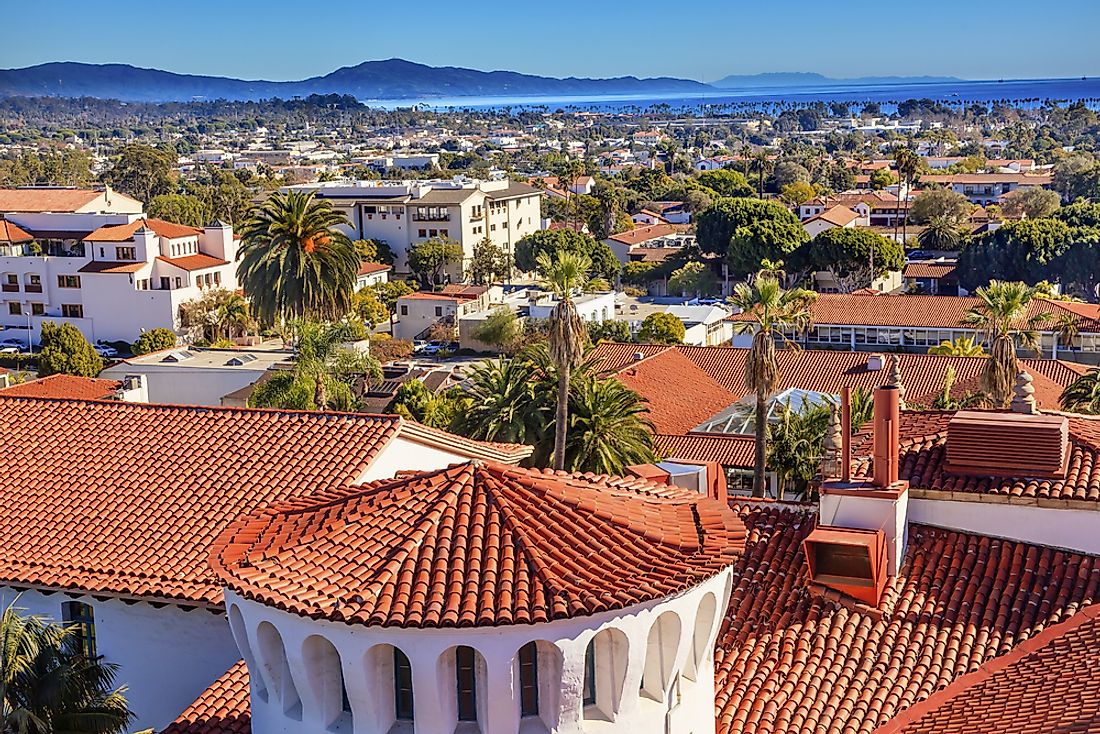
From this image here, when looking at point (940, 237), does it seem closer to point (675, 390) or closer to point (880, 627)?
point (675, 390)

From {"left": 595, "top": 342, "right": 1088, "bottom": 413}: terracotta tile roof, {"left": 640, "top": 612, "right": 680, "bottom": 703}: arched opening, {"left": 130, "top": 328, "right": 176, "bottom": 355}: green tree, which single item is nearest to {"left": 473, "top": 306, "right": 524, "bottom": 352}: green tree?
{"left": 130, "top": 328, "right": 176, "bottom": 355}: green tree

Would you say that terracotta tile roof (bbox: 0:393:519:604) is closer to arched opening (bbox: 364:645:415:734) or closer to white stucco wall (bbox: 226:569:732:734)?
white stucco wall (bbox: 226:569:732:734)

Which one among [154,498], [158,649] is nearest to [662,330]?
[154,498]

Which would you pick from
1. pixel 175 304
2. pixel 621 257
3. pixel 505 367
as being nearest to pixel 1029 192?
Answer: pixel 621 257

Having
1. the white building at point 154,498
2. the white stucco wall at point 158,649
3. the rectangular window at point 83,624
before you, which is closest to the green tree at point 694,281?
the white building at point 154,498

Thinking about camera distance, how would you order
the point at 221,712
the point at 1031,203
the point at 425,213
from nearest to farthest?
the point at 221,712
the point at 425,213
the point at 1031,203

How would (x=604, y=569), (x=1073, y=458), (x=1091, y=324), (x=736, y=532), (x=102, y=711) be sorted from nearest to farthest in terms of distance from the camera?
(x=604, y=569)
(x=736, y=532)
(x=102, y=711)
(x=1073, y=458)
(x=1091, y=324)

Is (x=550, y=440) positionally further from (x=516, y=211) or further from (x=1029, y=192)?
(x=1029, y=192)
